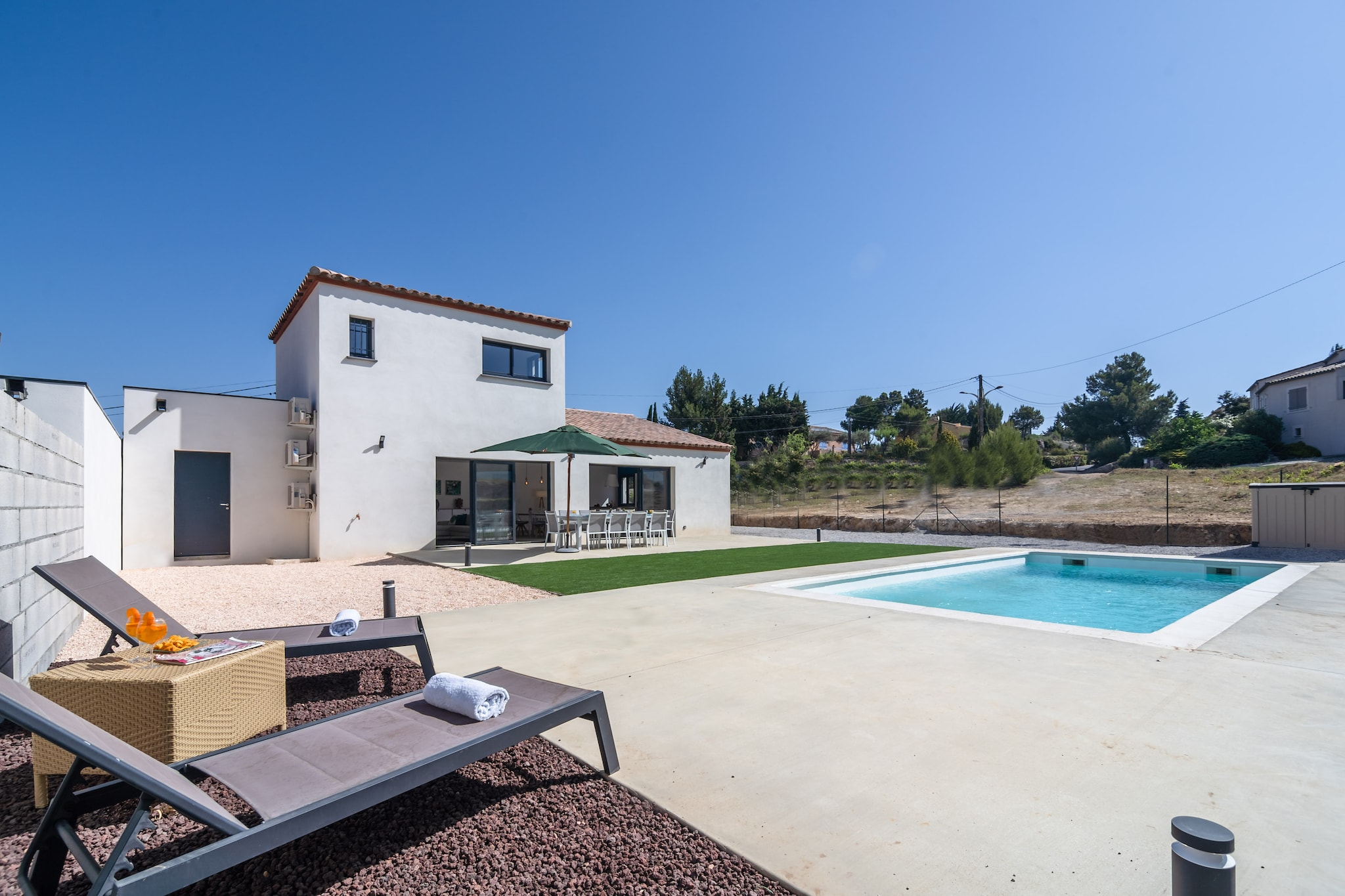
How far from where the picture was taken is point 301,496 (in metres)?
11.9

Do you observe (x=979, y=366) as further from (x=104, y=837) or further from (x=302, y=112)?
(x=104, y=837)

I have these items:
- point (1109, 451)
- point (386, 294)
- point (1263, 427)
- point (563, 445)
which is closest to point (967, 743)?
point (563, 445)

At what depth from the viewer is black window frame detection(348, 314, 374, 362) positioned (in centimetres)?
1198

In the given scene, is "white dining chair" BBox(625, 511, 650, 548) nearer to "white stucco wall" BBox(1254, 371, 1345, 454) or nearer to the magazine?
the magazine

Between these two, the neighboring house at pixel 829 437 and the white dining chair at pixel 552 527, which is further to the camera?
the neighboring house at pixel 829 437

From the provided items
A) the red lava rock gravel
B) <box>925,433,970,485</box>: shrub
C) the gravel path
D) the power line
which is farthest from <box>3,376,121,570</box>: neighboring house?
the power line

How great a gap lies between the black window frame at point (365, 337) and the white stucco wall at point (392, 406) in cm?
8

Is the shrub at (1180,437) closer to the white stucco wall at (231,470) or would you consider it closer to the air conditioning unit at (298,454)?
the air conditioning unit at (298,454)

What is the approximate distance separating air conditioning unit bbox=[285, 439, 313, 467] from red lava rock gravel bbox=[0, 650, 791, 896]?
976cm

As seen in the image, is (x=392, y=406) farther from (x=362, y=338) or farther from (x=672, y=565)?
(x=672, y=565)

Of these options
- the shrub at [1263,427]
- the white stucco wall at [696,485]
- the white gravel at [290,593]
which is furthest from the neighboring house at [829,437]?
the white gravel at [290,593]

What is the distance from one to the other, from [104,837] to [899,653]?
14.8 ft

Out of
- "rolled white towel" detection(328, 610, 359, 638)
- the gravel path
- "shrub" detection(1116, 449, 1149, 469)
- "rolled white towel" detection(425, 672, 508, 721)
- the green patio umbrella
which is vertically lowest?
the gravel path

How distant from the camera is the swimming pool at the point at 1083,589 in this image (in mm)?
6125
